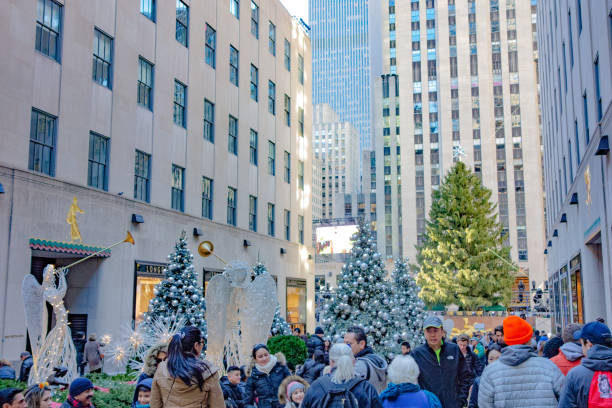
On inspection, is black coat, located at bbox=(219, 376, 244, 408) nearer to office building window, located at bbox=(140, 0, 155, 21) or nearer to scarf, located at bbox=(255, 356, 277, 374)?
scarf, located at bbox=(255, 356, 277, 374)

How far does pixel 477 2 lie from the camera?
90.3m

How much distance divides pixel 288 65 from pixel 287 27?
254 centimetres

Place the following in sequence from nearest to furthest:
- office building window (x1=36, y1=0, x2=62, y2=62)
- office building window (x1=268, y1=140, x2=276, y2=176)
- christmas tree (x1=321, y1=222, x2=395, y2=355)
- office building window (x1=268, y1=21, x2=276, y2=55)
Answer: christmas tree (x1=321, y1=222, x2=395, y2=355) → office building window (x1=36, y1=0, x2=62, y2=62) → office building window (x1=268, y1=140, x2=276, y2=176) → office building window (x1=268, y1=21, x2=276, y2=55)

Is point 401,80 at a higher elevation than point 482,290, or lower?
higher

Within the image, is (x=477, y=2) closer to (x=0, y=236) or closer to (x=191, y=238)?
(x=191, y=238)

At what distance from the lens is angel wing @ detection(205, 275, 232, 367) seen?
14438mm

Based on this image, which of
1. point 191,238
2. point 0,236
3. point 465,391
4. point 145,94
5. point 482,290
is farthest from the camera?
point 482,290

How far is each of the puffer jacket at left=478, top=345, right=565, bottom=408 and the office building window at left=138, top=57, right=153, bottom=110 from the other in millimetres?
21426

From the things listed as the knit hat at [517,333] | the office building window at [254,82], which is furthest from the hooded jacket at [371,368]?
the office building window at [254,82]

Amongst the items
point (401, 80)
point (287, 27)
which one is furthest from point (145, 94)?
point (401, 80)

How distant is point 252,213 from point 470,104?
63.1 metres

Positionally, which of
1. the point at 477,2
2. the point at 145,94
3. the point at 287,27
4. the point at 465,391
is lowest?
the point at 465,391

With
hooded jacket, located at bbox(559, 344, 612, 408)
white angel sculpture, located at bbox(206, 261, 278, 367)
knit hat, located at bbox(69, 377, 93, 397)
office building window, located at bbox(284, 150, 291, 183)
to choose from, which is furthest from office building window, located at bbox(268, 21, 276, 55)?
hooded jacket, located at bbox(559, 344, 612, 408)

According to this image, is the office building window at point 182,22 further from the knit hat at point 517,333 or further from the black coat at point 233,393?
the knit hat at point 517,333
